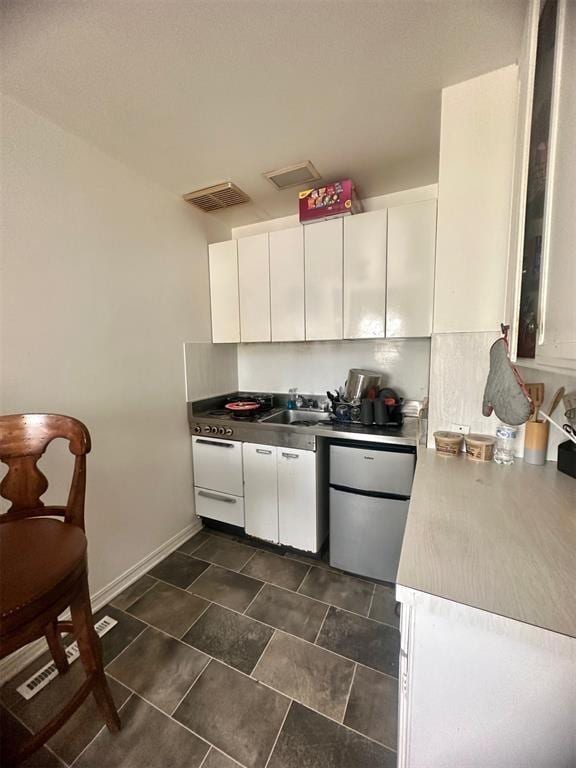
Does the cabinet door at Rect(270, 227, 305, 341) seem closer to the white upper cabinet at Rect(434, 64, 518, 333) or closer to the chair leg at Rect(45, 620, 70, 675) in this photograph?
the white upper cabinet at Rect(434, 64, 518, 333)

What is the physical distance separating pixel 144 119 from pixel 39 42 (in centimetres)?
40

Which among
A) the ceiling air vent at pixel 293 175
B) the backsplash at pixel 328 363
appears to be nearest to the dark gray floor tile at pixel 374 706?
the backsplash at pixel 328 363

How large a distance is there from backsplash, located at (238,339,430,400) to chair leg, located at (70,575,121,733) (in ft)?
6.00

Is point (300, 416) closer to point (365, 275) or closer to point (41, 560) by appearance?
point (365, 275)

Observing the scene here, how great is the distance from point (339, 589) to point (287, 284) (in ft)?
6.27

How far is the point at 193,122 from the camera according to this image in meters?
1.39

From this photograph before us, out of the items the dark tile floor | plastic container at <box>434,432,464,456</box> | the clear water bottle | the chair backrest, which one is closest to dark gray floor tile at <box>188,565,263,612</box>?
the dark tile floor

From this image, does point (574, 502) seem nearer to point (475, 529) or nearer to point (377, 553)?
point (475, 529)

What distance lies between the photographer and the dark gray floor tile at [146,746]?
984 mm

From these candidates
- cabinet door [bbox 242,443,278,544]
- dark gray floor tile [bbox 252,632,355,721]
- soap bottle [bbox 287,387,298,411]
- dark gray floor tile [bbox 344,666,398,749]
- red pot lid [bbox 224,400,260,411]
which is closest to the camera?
dark gray floor tile [bbox 344,666,398,749]

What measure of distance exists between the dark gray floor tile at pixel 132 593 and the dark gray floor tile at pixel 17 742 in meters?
0.52

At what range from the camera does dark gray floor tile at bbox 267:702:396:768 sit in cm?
98

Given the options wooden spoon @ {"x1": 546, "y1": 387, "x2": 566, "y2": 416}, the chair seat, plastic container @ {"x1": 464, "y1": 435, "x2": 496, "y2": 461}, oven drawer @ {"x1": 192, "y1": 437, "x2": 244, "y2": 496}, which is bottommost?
oven drawer @ {"x1": 192, "y1": 437, "x2": 244, "y2": 496}

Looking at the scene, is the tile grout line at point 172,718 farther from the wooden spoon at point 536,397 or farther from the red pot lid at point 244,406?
the wooden spoon at point 536,397
